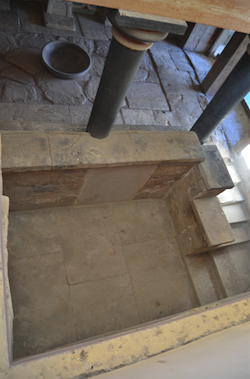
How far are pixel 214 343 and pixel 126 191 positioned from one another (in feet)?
6.62

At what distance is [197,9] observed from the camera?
1786 mm

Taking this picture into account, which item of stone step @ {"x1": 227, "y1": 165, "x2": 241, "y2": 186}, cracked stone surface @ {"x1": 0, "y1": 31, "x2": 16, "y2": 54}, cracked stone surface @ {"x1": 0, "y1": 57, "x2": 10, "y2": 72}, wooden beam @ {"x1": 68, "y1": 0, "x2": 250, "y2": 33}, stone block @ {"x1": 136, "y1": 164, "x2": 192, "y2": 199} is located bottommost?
stone block @ {"x1": 136, "y1": 164, "x2": 192, "y2": 199}

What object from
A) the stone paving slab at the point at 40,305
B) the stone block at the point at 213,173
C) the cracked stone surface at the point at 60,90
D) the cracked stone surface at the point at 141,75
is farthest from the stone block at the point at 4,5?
the stone paving slab at the point at 40,305

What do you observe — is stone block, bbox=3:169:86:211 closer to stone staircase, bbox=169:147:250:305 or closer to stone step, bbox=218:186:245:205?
stone staircase, bbox=169:147:250:305

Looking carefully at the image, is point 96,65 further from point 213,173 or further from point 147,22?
point 147,22

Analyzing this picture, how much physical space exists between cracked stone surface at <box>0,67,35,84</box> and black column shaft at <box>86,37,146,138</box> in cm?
169

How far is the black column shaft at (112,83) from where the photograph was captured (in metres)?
2.09

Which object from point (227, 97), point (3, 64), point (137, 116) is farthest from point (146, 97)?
point (3, 64)

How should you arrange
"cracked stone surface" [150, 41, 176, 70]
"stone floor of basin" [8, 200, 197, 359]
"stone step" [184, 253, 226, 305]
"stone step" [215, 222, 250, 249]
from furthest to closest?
1. "cracked stone surface" [150, 41, 176, 70]
2. "stone step" [215, 222, 250, 249]
3. "stone step" [184, 253, 226, 305]
4. "stone floor of basin" [8, 200, 197, 359]

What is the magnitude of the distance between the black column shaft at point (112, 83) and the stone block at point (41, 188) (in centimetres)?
47

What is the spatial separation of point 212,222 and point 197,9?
2066mm

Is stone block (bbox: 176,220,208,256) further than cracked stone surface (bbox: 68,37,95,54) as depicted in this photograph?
No

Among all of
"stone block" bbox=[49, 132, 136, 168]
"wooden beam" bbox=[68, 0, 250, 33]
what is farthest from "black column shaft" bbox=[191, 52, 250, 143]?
"stone block" bbox=[49, 132, 136, 168]

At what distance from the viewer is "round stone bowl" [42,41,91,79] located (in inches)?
158
